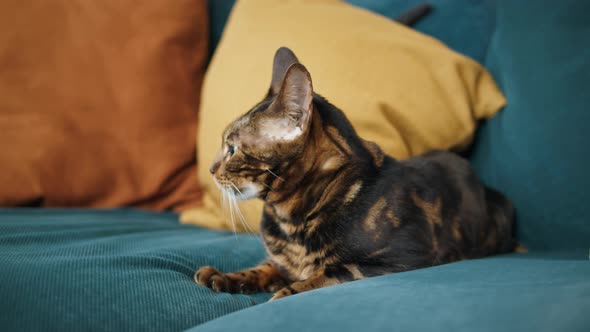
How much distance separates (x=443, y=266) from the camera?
0.80 metres

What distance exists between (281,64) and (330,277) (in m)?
0.44

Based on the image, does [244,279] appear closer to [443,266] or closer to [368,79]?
[443,266]

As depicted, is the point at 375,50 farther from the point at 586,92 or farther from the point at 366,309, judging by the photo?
the point at 366,309

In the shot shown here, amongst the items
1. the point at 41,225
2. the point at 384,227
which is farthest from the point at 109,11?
the point at 384,227

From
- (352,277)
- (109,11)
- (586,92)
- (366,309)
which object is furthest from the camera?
(109,11)

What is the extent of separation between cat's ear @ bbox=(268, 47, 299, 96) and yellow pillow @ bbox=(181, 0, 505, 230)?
122mm

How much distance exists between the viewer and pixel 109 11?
149 cm

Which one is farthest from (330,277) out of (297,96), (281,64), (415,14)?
(415,14)

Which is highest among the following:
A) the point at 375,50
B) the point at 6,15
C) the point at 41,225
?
the point at 375,50

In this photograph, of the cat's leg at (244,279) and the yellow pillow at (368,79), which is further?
the yellow pillow at (368,79)

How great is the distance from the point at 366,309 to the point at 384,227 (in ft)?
1.07

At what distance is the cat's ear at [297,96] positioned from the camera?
81 centimetres

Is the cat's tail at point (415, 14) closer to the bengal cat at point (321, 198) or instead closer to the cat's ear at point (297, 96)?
the bengal cat at point (321, 198)

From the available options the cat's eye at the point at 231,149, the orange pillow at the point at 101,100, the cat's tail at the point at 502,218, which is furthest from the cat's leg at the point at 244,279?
the orange pillow at the point at 101,100
